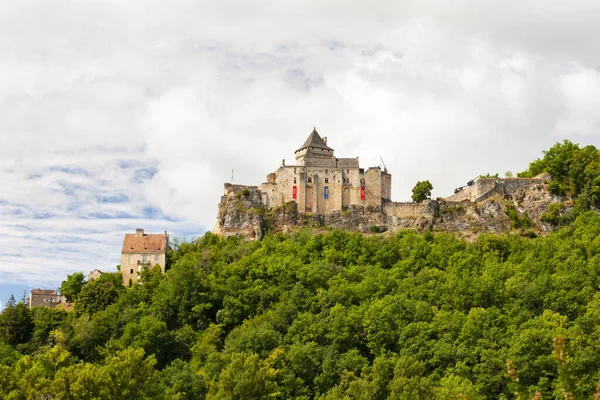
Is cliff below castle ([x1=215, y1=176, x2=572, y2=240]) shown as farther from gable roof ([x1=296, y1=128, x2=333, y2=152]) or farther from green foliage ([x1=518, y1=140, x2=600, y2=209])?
gable roof ([x1=296, y1=128, x2=333, y2=152])

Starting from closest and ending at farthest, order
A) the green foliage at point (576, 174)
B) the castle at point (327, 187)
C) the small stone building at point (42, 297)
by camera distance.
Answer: the green foliage at point (576, 174) < the castle at point (327, 187) < the small stone building at point (42, 297)

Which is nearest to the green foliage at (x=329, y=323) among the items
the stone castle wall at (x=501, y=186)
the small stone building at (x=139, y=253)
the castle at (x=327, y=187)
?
the small stone building at (x=139, y=253)

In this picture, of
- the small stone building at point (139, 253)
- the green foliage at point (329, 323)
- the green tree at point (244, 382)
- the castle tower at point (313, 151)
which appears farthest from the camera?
the castle tower at point (313, 151)

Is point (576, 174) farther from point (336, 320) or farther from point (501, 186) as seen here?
point (336, 320)

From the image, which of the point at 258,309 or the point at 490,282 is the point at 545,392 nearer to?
the point at 490,282

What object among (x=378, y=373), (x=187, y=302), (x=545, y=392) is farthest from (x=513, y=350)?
(x=187, y=302)

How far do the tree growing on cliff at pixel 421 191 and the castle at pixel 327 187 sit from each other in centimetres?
469

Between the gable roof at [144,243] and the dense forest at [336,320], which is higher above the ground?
the gable roof at [144,243]

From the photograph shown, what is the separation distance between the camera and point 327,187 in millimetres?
80000

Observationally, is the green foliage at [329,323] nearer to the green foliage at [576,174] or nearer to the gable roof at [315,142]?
the green foliage at [576,174]

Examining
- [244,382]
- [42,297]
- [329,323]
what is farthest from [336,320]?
[42,297]

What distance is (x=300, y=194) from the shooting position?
79750 millimetres

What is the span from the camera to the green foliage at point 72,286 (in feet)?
242

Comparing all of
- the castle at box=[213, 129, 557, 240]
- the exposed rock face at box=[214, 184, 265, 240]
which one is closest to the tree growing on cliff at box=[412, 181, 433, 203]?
the castle at box=[213, 129, 557, 240]
